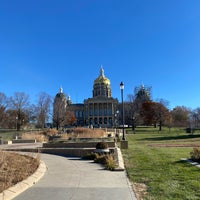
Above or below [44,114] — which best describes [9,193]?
below

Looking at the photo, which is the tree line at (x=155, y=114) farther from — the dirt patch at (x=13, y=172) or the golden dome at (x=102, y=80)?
the dirt patch at (x=13, y=172)

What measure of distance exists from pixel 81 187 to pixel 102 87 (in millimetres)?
129913

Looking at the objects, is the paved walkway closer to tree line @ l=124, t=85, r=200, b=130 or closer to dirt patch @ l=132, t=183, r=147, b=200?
dirt patch @ l=132, t=183, r=147, b=200

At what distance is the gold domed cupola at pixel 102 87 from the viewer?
13750 cm

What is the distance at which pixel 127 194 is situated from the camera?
283 inches

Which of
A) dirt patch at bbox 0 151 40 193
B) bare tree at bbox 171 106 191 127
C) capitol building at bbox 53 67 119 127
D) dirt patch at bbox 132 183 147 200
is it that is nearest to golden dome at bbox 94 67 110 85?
capitol building at bbox 53 67 119 127

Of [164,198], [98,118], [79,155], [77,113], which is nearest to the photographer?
[164,198]

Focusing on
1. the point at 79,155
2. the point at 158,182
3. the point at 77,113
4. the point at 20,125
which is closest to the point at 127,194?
the point at 158,182

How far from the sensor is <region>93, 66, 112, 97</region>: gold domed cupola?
13750 cm

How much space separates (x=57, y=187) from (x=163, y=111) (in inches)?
3207

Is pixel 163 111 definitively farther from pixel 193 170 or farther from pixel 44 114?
pixel 193 170

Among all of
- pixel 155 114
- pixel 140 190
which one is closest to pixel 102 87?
pixel 155 114

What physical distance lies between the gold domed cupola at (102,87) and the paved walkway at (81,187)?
126049mm

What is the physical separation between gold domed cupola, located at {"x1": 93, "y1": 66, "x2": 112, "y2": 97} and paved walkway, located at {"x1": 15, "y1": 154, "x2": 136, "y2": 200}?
126 meters
